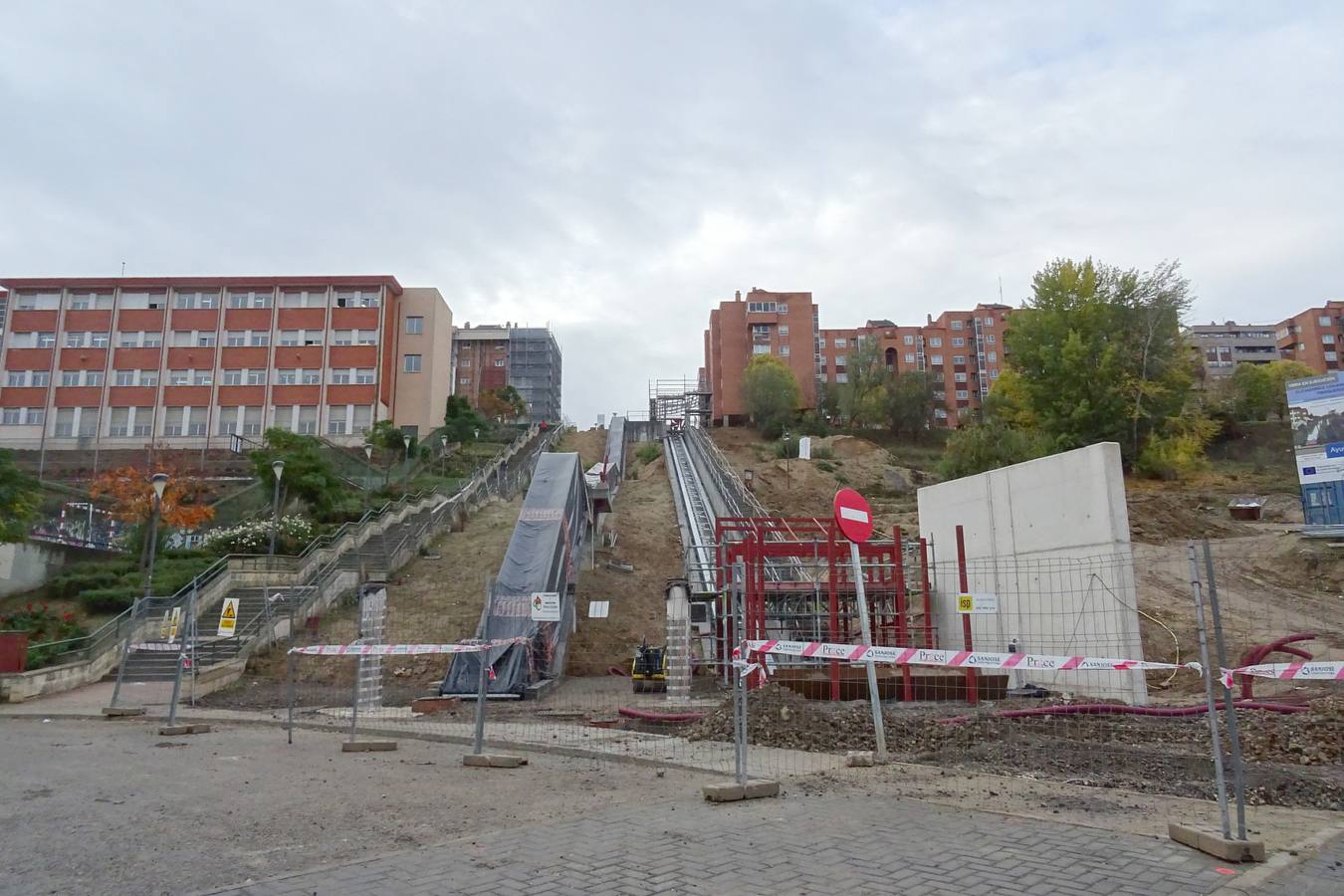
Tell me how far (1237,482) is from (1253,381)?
29.5 meters

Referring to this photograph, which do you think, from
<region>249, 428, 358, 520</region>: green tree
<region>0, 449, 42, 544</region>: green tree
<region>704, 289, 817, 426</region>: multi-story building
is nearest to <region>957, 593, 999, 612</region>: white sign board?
<region>249, 428, 358, 520</region>: green tree

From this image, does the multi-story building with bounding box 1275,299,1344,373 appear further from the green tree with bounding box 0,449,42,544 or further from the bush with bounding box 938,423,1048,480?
the green tree with bounding box 0,449,42,544

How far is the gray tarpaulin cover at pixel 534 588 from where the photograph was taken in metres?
15.7

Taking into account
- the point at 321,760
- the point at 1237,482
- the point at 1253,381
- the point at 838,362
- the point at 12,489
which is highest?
the point at 838,362

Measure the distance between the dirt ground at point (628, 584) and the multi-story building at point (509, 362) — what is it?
91867mm

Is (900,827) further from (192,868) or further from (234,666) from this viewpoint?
(234,666)

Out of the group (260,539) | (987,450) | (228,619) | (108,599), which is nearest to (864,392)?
(987,450)

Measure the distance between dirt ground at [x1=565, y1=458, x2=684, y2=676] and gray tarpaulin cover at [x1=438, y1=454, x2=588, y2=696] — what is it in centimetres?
105

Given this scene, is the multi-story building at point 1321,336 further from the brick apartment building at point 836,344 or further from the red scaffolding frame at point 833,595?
the red scaffolding frame at point 833,595

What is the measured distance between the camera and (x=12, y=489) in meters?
21.9

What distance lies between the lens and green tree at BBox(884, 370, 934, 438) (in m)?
66.0

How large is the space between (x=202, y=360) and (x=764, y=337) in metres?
48.8

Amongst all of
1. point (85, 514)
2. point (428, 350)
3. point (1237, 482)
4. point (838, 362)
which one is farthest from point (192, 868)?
point (838, 362)

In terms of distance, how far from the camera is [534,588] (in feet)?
59.3
